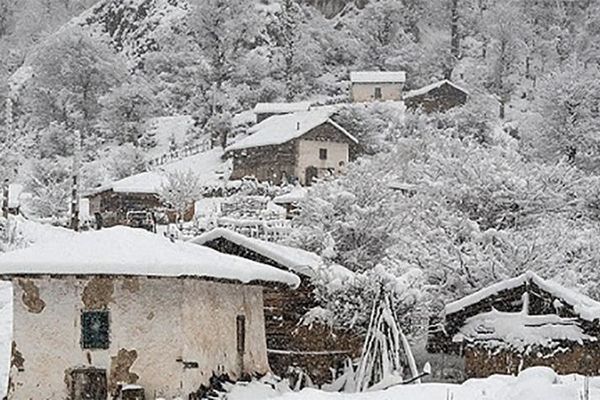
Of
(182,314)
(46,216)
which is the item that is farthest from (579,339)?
(46,216)

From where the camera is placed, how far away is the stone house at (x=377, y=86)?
252ft

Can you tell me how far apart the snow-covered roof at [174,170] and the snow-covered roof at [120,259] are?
36.1m

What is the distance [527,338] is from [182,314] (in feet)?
29.0

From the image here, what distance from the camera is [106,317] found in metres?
19.1

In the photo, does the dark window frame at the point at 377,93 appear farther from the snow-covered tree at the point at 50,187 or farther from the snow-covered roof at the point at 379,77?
the snow-covered tree at the point at 50,187

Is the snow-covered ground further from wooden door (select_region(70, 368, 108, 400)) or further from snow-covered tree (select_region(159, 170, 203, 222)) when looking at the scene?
snow-covered tree (select_region(159, 170, 203, 222))

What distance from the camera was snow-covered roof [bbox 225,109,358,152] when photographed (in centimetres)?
6269

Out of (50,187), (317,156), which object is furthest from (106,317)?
(317,156)

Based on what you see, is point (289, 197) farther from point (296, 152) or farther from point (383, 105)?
point (383, 105)

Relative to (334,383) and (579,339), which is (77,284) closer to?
(334,383)

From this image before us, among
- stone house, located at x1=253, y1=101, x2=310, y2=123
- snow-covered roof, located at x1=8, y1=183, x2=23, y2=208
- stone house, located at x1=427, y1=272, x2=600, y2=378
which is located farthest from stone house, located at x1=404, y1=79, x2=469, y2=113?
stone house, located at x1=427, y1=272, x2=600, y2=378

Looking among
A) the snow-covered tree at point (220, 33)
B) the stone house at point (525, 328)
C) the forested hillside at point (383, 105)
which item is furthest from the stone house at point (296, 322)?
the snow-covered tree at point (220, 33)

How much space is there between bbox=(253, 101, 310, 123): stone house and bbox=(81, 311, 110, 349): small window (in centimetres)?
5393

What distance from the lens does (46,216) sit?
55.1 metres
